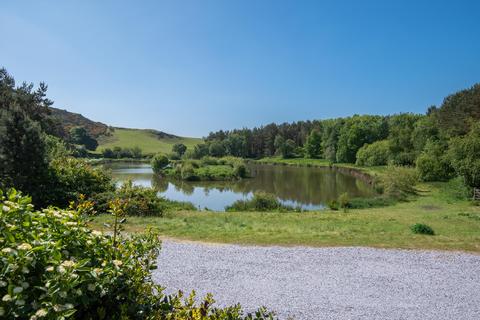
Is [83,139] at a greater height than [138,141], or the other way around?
[138,141]

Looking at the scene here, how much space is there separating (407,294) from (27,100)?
2463 cm

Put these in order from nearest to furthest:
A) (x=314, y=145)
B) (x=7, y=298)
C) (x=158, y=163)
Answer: (x=7, y=298)
(x=158, y=163)
(x=314, y=145)

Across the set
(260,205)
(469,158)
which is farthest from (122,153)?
(469,158)

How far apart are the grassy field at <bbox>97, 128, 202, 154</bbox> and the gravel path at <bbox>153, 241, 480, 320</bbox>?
119578 mm

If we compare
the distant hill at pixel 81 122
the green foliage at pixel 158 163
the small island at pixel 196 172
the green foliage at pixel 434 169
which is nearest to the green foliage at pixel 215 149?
A: the small island at pixel 196 172

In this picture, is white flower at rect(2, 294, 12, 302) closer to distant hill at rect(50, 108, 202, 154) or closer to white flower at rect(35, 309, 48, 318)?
white flower at rect(35, 309, 48, 318)

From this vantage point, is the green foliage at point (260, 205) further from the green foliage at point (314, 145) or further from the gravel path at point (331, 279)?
the green foliage at point (314, 145)

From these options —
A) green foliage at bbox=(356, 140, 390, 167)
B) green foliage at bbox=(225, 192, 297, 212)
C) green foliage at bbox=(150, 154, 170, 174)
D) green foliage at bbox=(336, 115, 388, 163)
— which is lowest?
green foliage at bbox=(225, 192, 297, 212)

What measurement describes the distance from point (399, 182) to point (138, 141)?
134 meters

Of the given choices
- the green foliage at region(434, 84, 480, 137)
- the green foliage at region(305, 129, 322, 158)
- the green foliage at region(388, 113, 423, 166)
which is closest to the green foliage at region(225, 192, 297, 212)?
the green foliage at region(434, 84, 480, 137)

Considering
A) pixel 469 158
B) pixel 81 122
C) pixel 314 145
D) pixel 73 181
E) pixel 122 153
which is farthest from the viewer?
pixel 81 122

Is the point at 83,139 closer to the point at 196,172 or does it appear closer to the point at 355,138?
the point at 196,172

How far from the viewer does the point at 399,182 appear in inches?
1396

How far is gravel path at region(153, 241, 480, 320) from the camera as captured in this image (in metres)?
5.87
